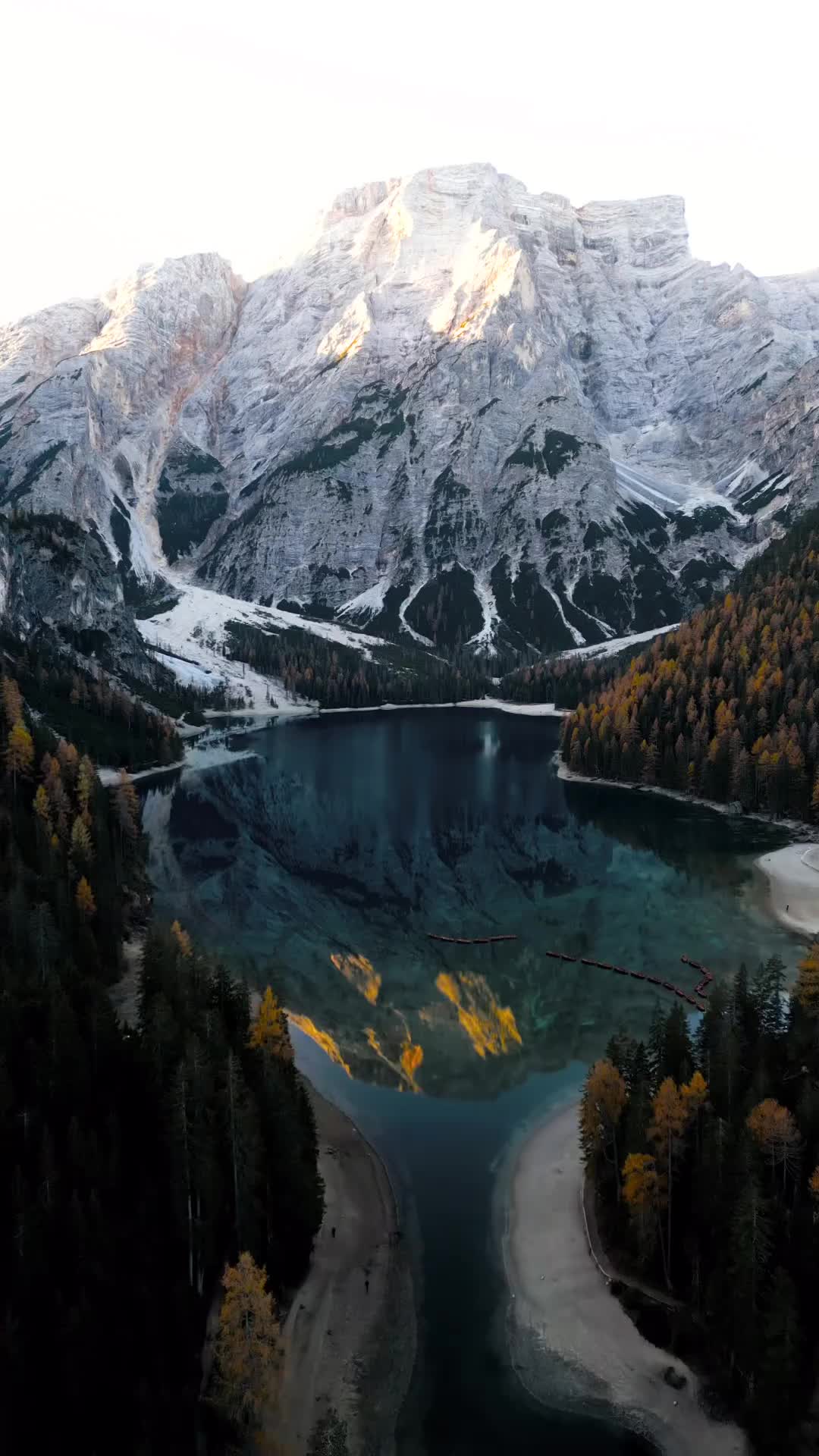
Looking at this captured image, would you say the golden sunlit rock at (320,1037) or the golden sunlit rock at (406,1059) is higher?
the golden sunlit rock at (406,1059)

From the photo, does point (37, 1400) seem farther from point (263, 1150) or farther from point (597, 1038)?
point (597, 1038)

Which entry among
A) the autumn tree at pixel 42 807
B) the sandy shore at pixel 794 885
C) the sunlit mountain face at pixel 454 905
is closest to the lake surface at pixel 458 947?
the sunlit mountain face at pixel 454 905

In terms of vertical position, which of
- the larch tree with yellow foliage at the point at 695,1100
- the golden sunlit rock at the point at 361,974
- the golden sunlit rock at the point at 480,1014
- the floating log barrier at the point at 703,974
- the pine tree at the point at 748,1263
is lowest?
the golden sunlit rock at the point at 361,974

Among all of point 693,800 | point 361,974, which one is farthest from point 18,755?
point 693,800

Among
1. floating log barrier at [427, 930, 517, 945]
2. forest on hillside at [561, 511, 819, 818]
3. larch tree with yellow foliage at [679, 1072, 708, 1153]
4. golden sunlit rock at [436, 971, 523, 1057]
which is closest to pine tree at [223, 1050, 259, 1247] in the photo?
larch tree with yellow foliage at [679, 1072, 708, 1153]

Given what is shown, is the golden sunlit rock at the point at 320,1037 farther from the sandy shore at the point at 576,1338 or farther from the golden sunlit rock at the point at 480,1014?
the sandy shore at the point at 576,1338
